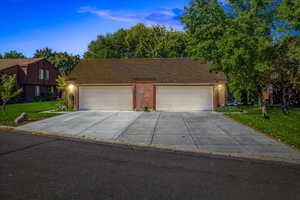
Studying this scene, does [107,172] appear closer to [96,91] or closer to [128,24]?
[96,91]

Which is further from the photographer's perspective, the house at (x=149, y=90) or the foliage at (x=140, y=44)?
the foliage at (x=140, y=44)

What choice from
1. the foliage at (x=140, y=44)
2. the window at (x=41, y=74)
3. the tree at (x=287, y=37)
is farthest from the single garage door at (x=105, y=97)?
the foliage at (x=140, y=44)

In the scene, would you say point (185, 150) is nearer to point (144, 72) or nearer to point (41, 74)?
point (144, 72)

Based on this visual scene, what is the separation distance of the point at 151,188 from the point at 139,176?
69 centimetres

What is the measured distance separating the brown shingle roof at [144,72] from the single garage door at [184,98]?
75cm

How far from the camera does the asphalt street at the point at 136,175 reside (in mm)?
4125

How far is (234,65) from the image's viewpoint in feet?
43.2

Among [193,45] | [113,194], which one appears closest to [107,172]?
[113,194]

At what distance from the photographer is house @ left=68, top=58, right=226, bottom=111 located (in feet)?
67.2

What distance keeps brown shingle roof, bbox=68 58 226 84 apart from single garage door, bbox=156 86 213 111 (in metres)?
0.75

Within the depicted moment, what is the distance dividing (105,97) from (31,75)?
18.7 meters

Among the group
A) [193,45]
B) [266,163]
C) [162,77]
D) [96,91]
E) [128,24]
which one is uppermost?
[128,24]

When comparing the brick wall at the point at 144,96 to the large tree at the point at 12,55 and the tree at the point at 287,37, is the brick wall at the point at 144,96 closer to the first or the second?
the tree at the point at 287,37

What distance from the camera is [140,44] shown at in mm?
39781
